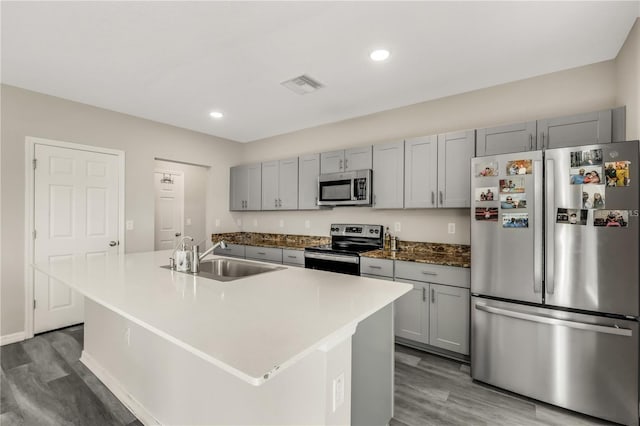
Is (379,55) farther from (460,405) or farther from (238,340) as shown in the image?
(460,405)

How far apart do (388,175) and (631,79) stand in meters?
2.00

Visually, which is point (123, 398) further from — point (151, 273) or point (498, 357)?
point (498, 357)

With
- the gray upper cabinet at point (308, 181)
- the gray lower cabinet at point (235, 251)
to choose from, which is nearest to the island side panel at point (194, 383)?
the gray lower cabinet at point (235, 251)

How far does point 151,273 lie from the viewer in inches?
80.7

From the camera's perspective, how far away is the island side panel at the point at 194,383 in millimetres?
1195

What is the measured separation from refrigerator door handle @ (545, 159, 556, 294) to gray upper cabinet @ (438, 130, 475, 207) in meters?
0.81

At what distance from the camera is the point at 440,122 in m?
3.33

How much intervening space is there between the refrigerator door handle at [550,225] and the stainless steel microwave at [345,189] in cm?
174

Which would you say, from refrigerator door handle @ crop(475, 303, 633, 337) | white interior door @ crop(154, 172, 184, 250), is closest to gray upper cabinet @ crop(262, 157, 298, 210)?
white interior door @ crop(154, 172, 184, 250)

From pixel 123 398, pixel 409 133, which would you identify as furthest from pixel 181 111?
pixel 123 398

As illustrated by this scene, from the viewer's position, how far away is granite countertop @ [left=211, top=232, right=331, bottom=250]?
438 centimetres

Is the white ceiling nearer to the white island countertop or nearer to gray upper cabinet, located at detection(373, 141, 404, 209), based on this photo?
gray upper cabinet, located at detection(373, 141, 404, 209)

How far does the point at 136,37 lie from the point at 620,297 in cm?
370

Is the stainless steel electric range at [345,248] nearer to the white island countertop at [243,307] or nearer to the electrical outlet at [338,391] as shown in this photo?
the white island countertop at [243,307]
